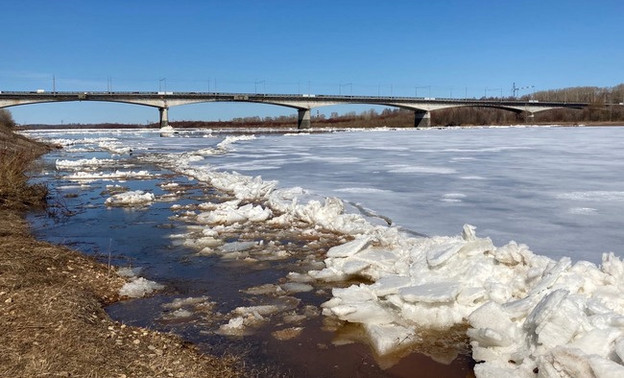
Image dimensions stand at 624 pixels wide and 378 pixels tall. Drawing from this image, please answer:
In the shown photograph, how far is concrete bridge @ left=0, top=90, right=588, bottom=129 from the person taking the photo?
68.8m

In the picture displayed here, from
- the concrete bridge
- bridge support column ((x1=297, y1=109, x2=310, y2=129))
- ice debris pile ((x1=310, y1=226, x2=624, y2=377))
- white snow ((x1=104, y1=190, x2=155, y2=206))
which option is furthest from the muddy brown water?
bridge support column ((x1=297, y1=109, x2=310, y2=129))

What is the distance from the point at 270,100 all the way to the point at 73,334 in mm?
77585

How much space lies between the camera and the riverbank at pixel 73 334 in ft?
12.0

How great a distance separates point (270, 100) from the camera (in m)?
79.9

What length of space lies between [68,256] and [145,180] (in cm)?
1081

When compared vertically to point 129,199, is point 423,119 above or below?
above

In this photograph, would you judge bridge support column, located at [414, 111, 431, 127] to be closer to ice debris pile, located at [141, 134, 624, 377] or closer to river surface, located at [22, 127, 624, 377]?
river surface, located at [22, 127, 624, 377]

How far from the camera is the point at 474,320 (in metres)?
4.49

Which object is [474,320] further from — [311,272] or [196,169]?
[196,169]

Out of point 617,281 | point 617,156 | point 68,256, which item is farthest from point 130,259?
point 617,156

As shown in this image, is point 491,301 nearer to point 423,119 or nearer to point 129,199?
point 129,199

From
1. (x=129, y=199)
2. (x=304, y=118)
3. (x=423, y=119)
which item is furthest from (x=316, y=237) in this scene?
(x=423, y=119)

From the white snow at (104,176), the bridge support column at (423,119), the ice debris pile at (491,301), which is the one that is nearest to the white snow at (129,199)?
the white snow at (104,176)

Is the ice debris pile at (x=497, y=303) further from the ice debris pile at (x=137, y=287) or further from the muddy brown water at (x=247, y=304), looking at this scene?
the ice debris pile at (x=137, y=287)
